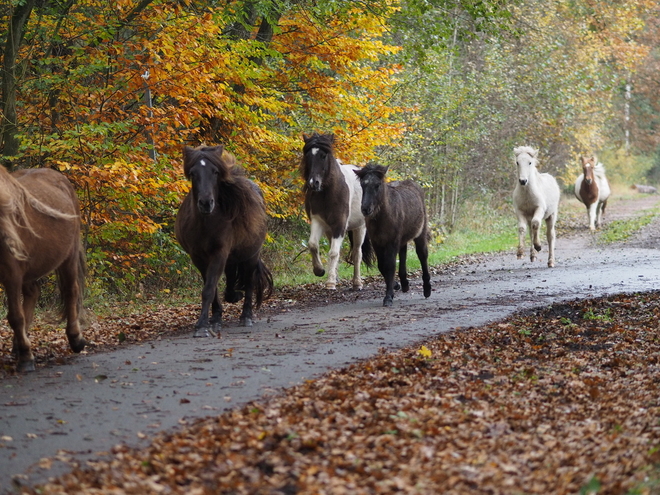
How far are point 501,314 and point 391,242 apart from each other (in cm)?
219

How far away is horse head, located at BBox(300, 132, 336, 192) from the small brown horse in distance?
201 inches

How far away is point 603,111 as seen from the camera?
37375mm

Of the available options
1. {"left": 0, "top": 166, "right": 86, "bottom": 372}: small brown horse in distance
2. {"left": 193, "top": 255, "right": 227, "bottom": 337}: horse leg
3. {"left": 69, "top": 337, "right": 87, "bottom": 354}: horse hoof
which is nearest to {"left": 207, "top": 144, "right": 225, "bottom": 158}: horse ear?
{"left": 193, "top": 255, "right": 227, "bottom": 337}: horse leg

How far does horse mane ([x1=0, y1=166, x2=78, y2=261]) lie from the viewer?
6.93m

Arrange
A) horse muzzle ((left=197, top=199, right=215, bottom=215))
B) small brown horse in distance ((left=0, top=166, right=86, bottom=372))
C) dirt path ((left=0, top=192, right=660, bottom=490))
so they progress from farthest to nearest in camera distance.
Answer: horse muzzle ((left=197, top=199, right=215, bottom=215)) → small brown horse in distance ((left=0, top=166, right=86, bottom=372)) → dirt path ((left=0, top=192, right=660, bottom=490))

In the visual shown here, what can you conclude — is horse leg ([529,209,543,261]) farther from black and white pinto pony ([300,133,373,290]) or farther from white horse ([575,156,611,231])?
white horse ([575,156,611,231])

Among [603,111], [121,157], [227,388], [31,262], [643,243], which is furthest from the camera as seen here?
[603,111]

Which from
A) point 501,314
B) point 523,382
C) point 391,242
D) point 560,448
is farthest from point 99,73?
point 560,448

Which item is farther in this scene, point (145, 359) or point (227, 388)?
point (145, 359)

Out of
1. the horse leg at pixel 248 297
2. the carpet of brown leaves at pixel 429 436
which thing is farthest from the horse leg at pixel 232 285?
the carpet of brown leaves at pixel 429 436

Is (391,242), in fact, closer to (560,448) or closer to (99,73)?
(99,73)

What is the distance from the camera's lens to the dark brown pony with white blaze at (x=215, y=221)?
30.1 ft

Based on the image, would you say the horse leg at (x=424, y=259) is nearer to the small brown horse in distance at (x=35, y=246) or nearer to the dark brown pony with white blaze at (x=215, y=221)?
the dark brown pony with white blaze at (x=215, y=221)

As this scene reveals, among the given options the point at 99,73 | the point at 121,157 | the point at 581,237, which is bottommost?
the point at 581,237
